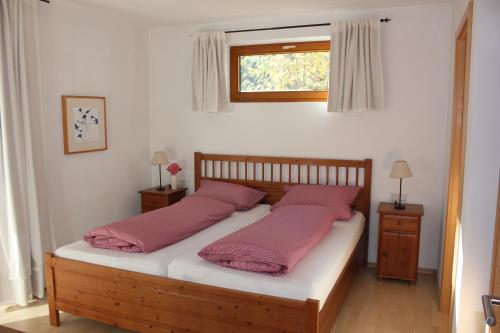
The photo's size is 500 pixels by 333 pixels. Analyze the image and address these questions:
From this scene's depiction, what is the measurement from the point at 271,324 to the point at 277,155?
2226 mm

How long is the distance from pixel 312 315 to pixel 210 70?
2.84 metres

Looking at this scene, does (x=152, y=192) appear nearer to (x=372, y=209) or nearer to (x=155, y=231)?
(x=155, y=231)

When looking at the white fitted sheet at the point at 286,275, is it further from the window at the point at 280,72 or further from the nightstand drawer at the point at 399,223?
the window at the point at 280,72

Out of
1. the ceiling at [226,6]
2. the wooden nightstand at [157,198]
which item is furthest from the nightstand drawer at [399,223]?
the wooden nightstand at [157,198]

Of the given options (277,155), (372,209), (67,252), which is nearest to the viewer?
(67,252)

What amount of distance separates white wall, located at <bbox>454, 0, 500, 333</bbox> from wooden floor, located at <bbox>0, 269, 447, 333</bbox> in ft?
2.31

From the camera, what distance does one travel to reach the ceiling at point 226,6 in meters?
3.61

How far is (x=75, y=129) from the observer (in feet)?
12.4

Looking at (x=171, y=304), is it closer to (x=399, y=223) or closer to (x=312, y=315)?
(x=312, y=315)

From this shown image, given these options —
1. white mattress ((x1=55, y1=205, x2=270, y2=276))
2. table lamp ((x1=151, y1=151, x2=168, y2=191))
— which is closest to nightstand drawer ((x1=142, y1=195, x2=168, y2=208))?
table lamp ((x1=151, y1=151, x2=168, y2=191))

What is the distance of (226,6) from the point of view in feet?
12.4

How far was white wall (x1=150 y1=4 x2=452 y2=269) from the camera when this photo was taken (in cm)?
377

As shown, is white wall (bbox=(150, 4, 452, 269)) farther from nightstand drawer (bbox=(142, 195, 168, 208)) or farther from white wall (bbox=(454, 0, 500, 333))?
white wall (bbox=(454, 0, 500, 333))

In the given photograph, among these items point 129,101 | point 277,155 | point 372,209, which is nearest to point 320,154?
point 277,155
